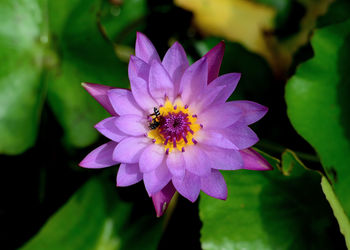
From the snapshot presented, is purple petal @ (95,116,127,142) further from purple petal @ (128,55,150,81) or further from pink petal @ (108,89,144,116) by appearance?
purple petal @ (128,55,150,81)

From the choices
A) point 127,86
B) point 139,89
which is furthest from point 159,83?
point 127,86

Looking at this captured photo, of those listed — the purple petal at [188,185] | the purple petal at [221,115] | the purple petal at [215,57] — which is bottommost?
the purple petal at [188,185]

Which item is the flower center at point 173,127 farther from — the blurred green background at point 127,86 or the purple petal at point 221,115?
the blurred green background at point 127,86

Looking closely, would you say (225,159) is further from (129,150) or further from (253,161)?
(129,150)

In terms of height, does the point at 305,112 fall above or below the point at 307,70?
below

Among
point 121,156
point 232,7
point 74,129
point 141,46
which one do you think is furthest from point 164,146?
point 232,7

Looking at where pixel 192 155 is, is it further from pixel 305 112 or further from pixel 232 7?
pixel 232 7

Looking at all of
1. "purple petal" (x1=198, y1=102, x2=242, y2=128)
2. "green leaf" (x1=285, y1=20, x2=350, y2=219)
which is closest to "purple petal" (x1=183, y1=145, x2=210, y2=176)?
"purple petal" (x1=198, y1=102, x2=242, y2=128)

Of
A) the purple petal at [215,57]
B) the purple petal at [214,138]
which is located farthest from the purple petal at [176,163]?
the purple petal at [215,57]
